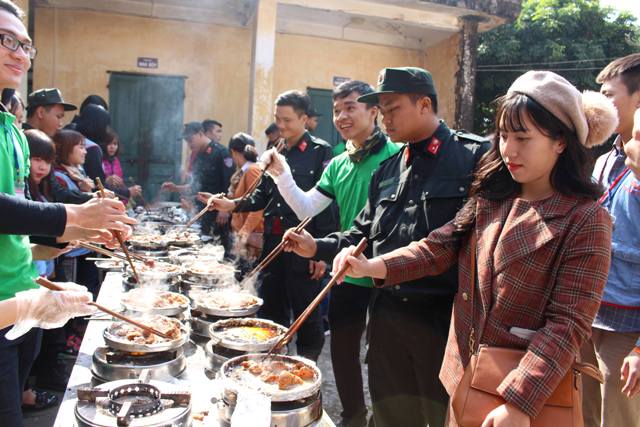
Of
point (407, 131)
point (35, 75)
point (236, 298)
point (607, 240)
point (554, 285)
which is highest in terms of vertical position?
point (35, 75)

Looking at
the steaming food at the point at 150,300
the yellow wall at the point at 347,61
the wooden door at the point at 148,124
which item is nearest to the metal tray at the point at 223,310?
A: the steaming food at the point at 150,300

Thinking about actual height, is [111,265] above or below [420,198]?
below

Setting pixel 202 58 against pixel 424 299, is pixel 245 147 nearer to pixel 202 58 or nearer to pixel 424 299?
pixel 424 299

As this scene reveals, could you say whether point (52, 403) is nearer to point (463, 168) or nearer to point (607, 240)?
point (463, 168)

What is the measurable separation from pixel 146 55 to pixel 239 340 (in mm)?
9023

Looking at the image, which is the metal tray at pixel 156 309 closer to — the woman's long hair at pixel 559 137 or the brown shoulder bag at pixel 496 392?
the brown shoulder bag at pixel 496 392

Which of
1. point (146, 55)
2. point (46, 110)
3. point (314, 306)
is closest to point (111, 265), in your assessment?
point (46, 110)

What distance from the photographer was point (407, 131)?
266cm

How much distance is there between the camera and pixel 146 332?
2.34 meters

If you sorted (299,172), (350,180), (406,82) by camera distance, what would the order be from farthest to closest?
Result: (299,172) < (350,180) < (406,82)

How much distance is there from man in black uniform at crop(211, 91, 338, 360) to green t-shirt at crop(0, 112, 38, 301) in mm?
2165

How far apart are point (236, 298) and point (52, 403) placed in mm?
2033

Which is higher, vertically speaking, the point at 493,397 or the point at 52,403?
the point at 493,397

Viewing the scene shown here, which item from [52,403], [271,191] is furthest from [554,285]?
[52,403]
